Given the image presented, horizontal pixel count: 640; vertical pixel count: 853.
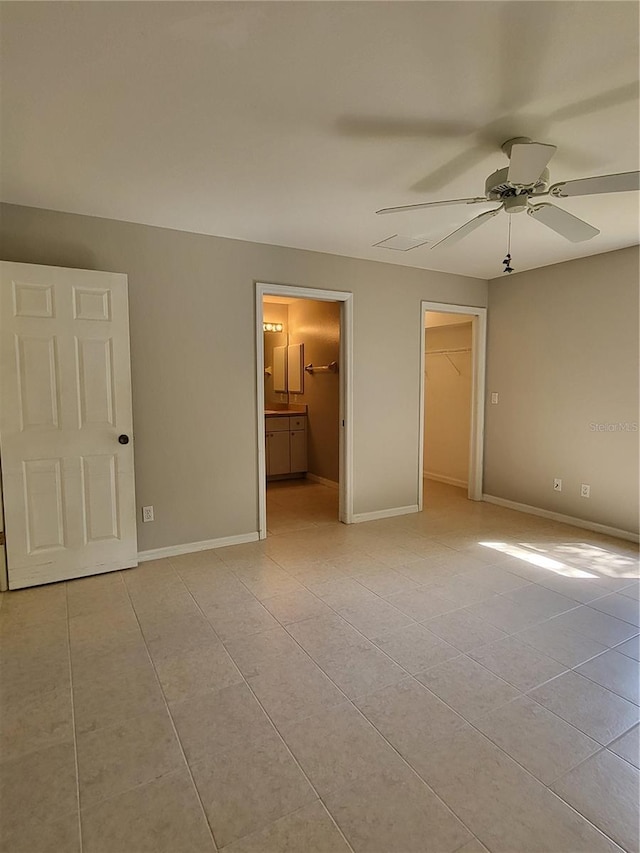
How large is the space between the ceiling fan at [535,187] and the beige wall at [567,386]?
175 centimetres

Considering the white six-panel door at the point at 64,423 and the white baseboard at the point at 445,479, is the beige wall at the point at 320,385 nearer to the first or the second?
the white baseboard at the point at 445,479

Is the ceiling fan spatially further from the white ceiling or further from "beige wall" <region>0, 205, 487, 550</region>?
"beige wall" <region>0, 205, 487, 550</region>

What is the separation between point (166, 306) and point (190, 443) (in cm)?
104

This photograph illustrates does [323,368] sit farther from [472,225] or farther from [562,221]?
[562,221]

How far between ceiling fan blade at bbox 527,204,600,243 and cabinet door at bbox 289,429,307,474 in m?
4.29

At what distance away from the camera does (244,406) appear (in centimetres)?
380

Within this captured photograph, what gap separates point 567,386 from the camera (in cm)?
434

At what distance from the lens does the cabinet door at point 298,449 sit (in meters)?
6.32

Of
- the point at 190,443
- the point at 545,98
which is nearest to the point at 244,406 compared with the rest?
the point at 190,443

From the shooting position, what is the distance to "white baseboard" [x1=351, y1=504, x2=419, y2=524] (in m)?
4.46

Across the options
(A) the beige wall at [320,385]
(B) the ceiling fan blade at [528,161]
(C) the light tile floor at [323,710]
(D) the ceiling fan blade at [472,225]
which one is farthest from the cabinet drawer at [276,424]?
(B) the ceiling fan blade at [528,161]

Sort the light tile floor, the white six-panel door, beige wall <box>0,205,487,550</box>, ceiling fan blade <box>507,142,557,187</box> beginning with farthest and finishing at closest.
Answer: beige wall <box>0,205,487,550</box>, the white six-panel door, ceiling fan blade <box>507,142,557,187</box>, the light tile floor

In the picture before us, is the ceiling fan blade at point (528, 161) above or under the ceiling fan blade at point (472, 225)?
above

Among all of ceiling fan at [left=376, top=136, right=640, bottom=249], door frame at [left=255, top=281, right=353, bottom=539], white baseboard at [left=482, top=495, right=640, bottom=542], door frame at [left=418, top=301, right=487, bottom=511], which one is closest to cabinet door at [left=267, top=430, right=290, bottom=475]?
door frame at [left=255, top=281, right=353, bottom=539]
